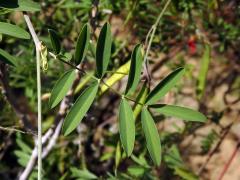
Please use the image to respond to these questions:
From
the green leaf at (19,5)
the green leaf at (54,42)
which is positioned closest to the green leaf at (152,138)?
the green leaf at (54,42)

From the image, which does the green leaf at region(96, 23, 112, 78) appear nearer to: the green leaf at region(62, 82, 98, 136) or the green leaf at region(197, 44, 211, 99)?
the green leaf at region(62, 82, 98, 136)

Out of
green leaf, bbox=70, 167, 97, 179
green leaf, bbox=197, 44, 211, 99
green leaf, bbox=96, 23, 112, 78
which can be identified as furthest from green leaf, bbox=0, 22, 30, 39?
green leaf, bbox=197, 44, 211, 99

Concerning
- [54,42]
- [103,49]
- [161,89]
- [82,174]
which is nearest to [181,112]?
[161,89]

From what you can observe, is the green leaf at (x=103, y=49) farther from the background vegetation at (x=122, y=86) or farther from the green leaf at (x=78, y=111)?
the background vegetation at (x=122, y=86)

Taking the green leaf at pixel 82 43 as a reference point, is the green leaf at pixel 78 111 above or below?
below

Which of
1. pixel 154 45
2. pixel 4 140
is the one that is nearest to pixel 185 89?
pixel 154 45

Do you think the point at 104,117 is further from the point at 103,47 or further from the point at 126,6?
the point at 103,47
